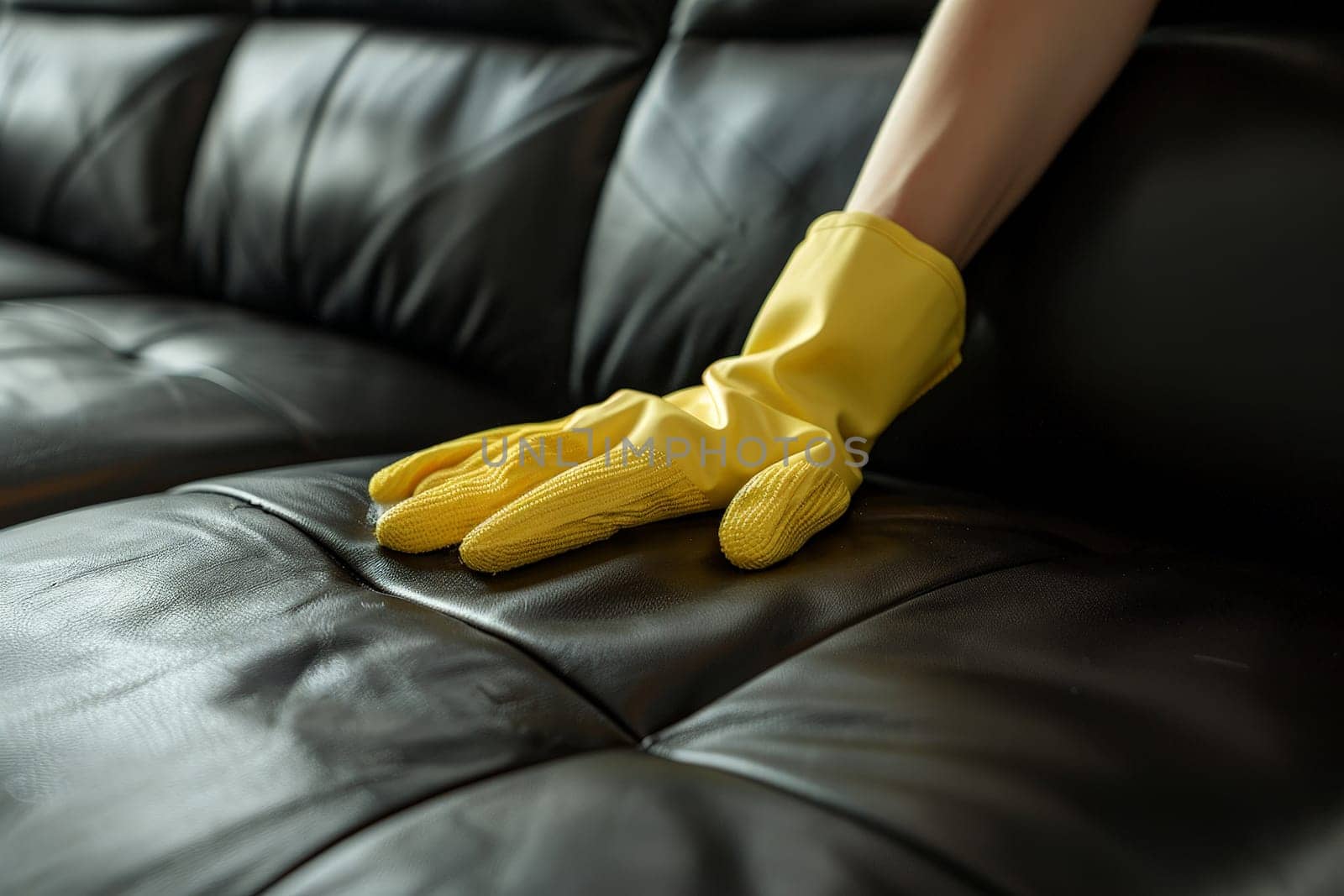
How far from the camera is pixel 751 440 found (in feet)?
2.53

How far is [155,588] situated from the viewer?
0.64m

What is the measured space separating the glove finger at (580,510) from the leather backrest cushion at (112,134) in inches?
44.9

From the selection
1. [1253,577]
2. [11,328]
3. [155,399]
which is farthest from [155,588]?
[11,328]

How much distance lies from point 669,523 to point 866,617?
182mm

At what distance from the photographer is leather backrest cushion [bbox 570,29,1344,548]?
748 mm

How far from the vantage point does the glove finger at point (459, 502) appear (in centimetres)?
71

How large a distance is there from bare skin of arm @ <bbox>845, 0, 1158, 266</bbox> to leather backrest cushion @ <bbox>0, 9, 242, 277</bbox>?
113 centimetres

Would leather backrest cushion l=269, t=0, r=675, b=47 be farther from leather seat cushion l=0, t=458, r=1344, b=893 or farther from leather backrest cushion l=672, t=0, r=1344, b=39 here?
leather seat cushion l=0, t=458, r=1344, b=893

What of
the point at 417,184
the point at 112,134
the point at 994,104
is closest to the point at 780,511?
the point at 994,104

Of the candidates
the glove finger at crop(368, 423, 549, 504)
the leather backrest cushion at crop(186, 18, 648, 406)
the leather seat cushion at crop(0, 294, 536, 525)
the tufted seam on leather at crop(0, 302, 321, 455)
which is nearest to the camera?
the glove finger at crop(368, 423, 549, 504)

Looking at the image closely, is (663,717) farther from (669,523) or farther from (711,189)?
(711,189)

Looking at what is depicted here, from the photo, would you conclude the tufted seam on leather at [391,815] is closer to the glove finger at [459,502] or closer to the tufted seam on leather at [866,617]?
the tufted seam on leather at [866,617]

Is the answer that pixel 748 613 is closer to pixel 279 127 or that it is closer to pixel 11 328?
pixel 11 328

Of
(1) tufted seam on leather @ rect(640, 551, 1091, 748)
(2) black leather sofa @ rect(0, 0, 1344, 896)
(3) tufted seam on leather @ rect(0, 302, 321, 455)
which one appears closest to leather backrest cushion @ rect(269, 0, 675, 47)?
(2) black leather sofa @ rect(0, 0, 1344, 896)
